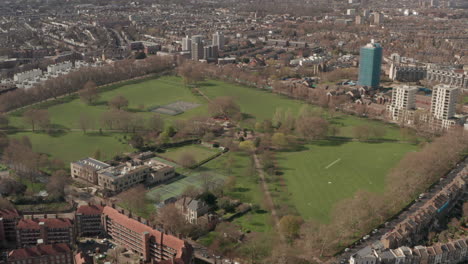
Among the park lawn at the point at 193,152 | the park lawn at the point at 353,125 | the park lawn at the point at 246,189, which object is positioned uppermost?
the park lawn at the point at 353,125

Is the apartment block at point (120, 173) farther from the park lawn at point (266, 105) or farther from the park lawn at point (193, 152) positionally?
the park lawn at point (266, 105)

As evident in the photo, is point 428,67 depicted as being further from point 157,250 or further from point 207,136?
point 157,250

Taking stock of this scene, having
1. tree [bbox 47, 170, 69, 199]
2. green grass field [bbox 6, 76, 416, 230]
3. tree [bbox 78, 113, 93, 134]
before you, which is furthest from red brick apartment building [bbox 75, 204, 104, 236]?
tree [bbox 78, 113, 93, 134]

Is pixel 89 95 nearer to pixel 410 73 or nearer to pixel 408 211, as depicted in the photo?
pixel 408 211

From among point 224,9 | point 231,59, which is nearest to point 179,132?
point 231,59

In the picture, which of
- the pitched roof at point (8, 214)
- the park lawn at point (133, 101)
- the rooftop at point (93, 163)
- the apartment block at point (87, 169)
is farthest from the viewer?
the park lawn at point (133, 101)

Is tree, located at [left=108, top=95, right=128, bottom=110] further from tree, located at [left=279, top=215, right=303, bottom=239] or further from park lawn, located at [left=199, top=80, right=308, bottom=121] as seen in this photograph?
tree, located at [left=279, top=215, right=303, bottom=239]

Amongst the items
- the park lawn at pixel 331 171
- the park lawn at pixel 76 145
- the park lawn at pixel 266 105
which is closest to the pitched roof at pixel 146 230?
the park lawn at pixel 331 171
